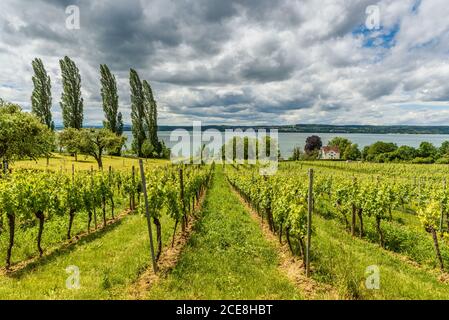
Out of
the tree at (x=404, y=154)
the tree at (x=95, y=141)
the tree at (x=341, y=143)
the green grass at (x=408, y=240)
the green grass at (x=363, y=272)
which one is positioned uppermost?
the tree at (x=341, y=143)

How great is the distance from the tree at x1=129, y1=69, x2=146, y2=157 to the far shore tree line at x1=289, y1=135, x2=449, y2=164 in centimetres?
5219

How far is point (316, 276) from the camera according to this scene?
721 centimetres

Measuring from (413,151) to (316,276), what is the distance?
10618cm

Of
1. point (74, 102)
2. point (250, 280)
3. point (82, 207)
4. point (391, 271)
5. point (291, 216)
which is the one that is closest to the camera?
point (250, 280)

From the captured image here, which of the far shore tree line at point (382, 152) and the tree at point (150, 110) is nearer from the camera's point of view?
the tree at point (150, 110)

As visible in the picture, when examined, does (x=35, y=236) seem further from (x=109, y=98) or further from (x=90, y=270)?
(x=109, y=98)

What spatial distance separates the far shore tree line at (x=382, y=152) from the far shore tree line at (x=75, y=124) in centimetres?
5144

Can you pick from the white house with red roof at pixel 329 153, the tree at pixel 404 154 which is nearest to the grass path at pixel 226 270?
the tree at pixel 404 154

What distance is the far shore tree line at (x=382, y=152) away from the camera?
86000 mm

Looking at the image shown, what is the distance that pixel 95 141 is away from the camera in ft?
127

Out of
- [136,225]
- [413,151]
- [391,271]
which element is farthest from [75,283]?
[413,151]

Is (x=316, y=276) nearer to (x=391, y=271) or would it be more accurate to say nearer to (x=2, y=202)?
(x=391, y=271)

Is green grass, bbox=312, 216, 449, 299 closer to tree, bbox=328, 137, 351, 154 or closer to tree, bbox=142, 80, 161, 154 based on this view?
tree, bbox=142, 80, 161, 154

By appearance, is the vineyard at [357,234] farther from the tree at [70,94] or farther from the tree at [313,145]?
the tree at [313,145]
